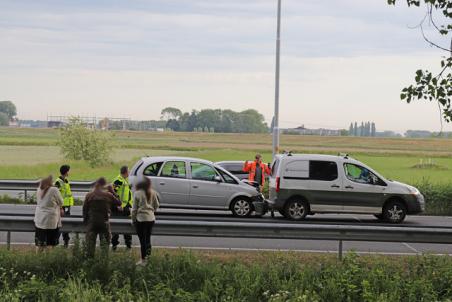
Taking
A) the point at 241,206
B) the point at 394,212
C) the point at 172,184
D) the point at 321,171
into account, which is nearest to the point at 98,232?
the point at 172,184

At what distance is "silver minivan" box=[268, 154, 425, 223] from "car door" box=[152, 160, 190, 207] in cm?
246

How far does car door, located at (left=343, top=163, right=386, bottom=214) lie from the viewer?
1788cm

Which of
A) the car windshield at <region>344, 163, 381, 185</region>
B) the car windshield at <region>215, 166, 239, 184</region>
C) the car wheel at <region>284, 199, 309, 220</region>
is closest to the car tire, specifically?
the car windshield at <region>344, 163, 381, 185</region>

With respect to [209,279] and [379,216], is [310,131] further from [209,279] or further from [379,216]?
[209,279]

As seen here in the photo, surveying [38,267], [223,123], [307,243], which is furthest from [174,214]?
[223,123]

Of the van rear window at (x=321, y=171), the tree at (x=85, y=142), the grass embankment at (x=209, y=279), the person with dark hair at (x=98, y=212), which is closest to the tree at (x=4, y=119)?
the tree at (x=85, y=142)

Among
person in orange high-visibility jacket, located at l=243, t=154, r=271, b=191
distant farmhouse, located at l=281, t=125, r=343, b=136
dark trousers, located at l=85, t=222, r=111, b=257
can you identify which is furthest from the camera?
distant farmhouse, located at l=281, t=125, r=343, b=136

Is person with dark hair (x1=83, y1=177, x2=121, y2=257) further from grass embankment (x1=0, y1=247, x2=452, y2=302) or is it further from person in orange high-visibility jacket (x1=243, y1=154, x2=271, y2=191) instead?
person in orange high-visibility jacket (x1=243, y1=154, x2=271, y2=191)

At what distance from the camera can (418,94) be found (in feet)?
26.7

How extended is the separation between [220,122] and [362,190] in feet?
408

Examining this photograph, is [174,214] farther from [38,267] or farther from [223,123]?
[223,123]

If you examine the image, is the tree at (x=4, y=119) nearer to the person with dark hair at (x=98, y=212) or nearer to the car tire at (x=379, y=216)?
the car tire at (x=379, y=216)

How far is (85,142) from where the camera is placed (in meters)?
48.6

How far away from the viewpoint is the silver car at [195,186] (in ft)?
58.0
